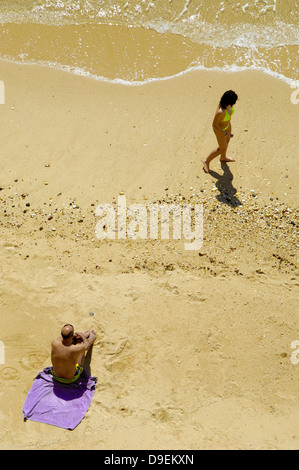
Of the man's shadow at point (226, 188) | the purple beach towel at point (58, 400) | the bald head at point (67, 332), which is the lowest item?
the purple beach towel at point (58, 400)

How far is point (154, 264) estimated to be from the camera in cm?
505

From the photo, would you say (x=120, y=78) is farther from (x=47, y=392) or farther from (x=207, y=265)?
(x=47, y=392)

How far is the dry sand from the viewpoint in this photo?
13.1 feet

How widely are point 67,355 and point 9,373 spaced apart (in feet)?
2.73

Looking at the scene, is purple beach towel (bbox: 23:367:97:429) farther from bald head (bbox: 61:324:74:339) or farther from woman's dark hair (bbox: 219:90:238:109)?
woman's dark hair (bbox: 219:90:238:109)

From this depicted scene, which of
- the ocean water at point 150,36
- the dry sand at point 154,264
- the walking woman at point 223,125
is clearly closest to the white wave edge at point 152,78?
the ocean water at point 150,36

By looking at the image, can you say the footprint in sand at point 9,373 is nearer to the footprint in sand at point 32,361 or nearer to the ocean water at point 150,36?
the footprint in sand at point 32,361

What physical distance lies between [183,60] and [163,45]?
0.66 m

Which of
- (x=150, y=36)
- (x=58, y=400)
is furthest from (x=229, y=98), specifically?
Result: (x=58, y=400)

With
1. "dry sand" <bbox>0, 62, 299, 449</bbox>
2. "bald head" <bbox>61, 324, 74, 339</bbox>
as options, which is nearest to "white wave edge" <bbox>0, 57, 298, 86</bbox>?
"dry sand" <bbox>0, 62, 299, 449</bbox>

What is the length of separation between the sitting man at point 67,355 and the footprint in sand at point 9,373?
17.9 inches

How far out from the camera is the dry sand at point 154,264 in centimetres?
401

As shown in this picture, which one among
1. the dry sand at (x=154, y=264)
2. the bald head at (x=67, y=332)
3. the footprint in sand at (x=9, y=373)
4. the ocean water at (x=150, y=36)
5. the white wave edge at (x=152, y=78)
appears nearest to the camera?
the bald head at (x=67, y=332)

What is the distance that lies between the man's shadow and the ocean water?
8.57 ft
